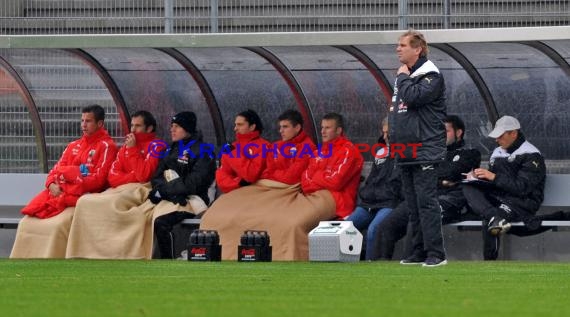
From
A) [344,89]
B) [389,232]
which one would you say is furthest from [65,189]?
[389,232]

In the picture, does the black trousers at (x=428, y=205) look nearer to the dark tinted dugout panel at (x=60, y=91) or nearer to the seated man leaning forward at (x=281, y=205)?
the seated man leaning forward at (x=281, y=205)

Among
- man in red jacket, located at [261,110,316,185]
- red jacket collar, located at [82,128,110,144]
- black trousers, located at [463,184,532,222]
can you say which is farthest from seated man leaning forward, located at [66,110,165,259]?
black trousers, located at [463,184,532,222]

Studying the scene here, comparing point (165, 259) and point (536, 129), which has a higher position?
point (536, 129)

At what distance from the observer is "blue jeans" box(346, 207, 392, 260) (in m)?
13.9

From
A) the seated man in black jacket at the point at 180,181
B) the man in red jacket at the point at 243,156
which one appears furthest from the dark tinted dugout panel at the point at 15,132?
the man in red jacket at the point at 243,156

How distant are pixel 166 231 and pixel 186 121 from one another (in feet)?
3.85

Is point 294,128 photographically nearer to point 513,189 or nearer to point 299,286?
point 513,189

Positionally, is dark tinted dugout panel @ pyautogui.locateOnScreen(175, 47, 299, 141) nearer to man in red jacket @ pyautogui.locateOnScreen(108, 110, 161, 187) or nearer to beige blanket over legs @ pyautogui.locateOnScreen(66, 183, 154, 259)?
man in red jacket @ pyautogui.locateOnScreen(108, 110, 161, 187)

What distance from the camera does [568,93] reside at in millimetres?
14500

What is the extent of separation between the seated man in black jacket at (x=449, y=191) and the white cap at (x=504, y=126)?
1.10 ft

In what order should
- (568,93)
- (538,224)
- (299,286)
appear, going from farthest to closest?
(568,93) < (538,224) < (299,286)

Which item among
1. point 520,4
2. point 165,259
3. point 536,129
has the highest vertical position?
point 520,4

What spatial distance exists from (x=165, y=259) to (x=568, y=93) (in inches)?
165

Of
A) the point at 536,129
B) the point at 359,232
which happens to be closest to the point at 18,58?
the point at 359,232
